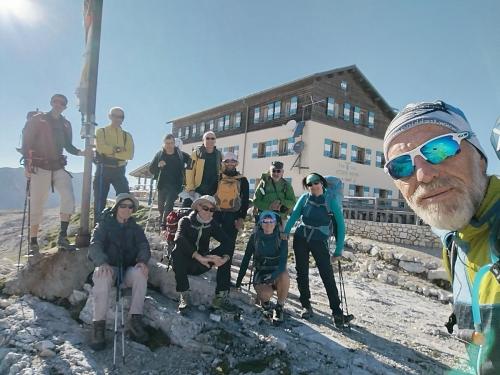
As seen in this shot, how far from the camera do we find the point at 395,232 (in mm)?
15609

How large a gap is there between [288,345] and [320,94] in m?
23.1

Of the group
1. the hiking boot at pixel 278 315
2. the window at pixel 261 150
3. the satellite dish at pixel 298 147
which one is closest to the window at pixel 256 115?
the window at pixel 261 150

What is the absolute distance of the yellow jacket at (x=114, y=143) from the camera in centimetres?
600

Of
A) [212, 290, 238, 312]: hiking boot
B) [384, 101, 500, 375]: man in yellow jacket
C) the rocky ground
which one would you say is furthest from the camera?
[212, 290, 238, 312]: hiking boot

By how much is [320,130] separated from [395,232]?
11.2 m

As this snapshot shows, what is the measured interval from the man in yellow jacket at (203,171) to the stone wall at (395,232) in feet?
37.7

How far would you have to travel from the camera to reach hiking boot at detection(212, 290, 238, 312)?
4.82m

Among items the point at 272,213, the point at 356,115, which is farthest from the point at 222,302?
the point at 356,115

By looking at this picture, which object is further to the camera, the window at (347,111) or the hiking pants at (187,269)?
the window at (347,111)

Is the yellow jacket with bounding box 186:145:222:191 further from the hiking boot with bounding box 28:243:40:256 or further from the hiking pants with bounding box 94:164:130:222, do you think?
the hiking boot with bounding box 28:243:40:256

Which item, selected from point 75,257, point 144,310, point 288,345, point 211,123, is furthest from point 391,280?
point 211,123

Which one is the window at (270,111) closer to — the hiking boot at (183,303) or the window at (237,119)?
the window at (237,119)

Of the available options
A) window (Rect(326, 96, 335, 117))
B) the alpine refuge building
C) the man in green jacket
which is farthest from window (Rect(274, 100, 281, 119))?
the man in green jacket

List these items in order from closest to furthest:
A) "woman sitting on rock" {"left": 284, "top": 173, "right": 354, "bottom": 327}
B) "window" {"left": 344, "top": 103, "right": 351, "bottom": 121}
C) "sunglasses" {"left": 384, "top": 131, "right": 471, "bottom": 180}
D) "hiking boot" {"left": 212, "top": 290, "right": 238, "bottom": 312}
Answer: "sunglasses" {"left": 384, "top": 131, "right": 471, "bottom": 180} < "hiking boot" {"left": 212, "top": 290, "right": 238, "bottom": 312} < "woman sitting on rock" {"left": 284, "top": 173, "right": 354, "bottom": 327} < "window" {"left": 344, "top": 103, "right": 351, "bottom": 121}
